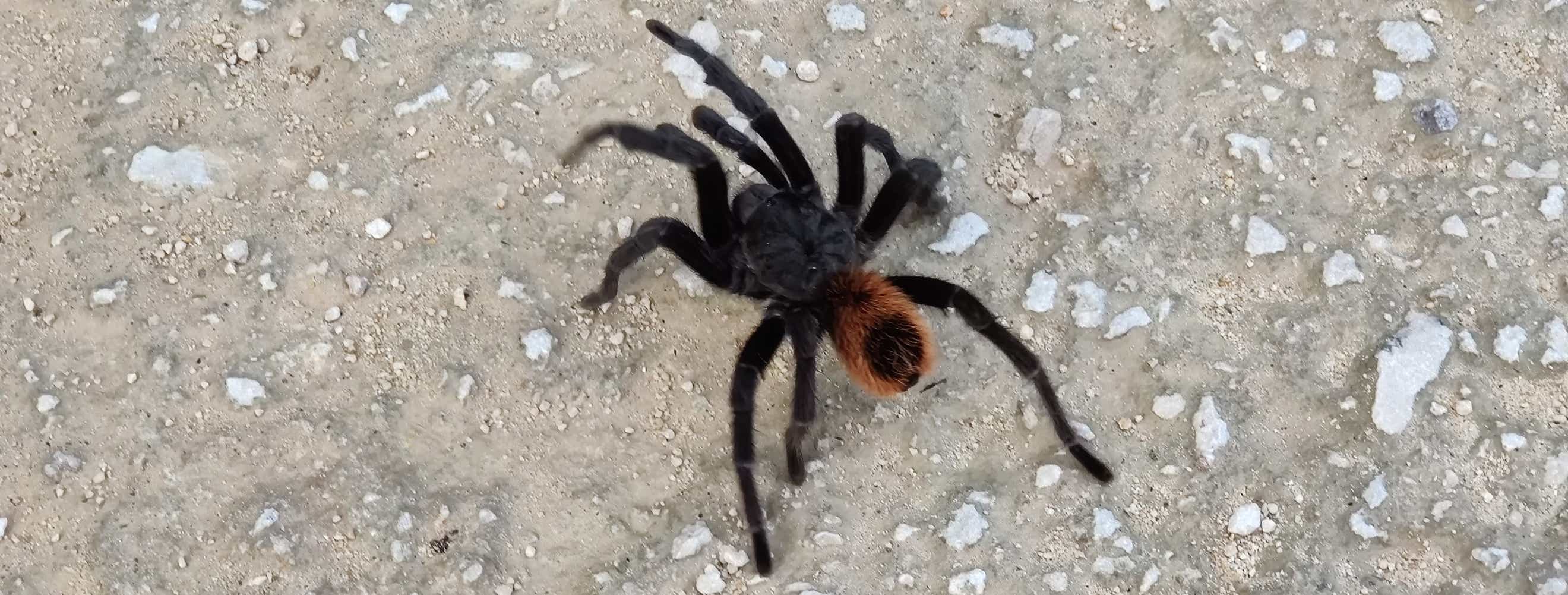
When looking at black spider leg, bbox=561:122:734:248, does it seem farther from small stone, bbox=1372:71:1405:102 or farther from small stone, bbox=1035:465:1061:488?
small stone, bbox=1372:71:1405:102

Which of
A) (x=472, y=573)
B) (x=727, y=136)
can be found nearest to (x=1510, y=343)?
(x=727, y=136)

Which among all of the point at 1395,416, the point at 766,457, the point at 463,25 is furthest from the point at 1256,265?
the point at 463,25

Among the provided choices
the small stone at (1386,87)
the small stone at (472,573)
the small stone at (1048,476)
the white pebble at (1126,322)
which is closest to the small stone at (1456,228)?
the small stone at (1386,87)

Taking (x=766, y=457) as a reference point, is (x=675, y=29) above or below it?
above

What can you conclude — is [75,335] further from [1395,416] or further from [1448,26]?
[1448,26]

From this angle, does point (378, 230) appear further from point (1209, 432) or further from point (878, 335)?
point (1209, 432)

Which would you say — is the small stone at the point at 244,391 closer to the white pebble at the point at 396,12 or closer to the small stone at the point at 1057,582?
the white pebble at the point at 396,12
